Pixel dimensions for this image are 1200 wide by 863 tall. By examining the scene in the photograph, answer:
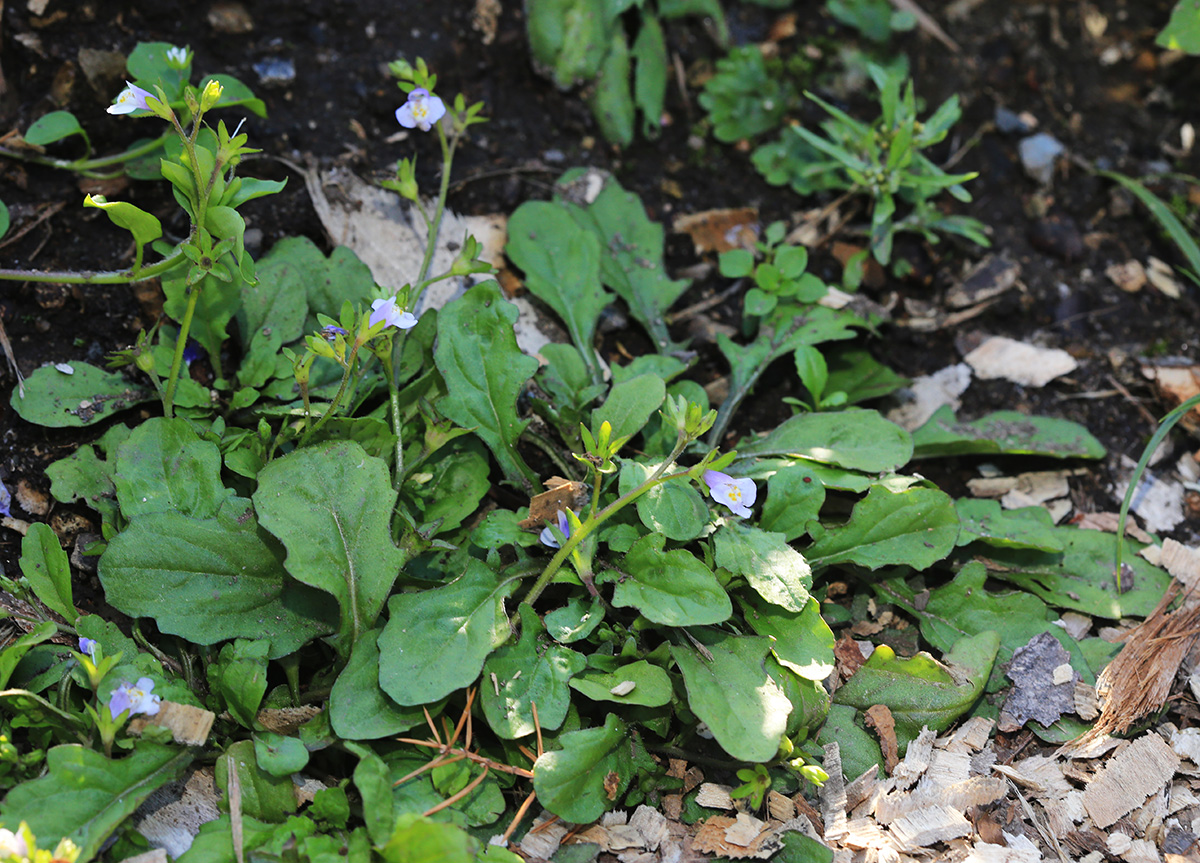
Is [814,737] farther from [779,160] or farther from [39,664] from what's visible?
[779,160]

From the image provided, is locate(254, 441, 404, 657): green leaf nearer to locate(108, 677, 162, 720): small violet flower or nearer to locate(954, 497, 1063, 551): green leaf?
locate(108, 677, 162, 720): small violet flower

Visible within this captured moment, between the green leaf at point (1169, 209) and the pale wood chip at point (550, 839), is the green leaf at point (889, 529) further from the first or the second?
the green leaf at point (1169, 209)

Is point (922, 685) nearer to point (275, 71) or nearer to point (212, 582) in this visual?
point (212, 582)

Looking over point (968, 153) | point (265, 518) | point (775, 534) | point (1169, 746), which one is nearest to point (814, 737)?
point (775, 534)

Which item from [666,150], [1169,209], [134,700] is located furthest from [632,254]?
[1169,209]

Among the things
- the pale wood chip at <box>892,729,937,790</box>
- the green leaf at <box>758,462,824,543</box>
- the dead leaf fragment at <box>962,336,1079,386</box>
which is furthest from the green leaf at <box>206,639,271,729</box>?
the dead leaf fragment at <box>962,336,1079,386</box>
